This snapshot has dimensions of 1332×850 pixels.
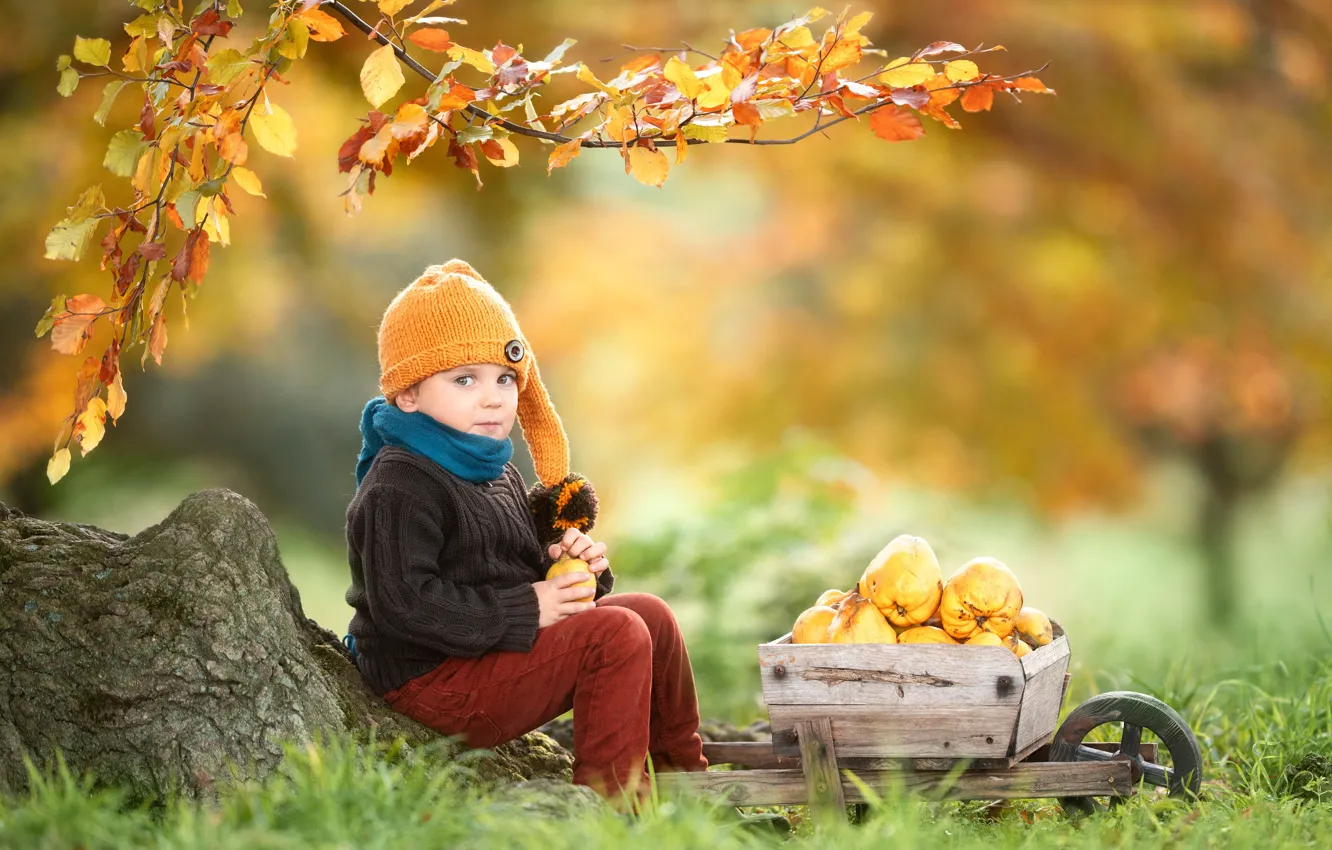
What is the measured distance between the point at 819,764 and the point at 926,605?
47 centimetres

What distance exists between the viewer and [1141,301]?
7.26 m

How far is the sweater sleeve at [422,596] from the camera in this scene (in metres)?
2.98

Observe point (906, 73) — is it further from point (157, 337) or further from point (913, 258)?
point (913, 258)


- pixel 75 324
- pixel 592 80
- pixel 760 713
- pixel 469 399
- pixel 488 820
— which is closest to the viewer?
pixel 488 820

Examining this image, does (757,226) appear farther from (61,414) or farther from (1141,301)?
(61,414)

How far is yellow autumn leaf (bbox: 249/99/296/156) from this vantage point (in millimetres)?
2590

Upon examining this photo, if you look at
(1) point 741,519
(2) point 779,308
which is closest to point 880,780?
(1) point 741,519

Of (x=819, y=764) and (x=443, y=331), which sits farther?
(x=443, y=331)

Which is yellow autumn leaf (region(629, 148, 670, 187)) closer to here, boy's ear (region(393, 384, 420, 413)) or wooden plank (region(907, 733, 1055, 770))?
boy's ear (region(393, 384, 420, 413))

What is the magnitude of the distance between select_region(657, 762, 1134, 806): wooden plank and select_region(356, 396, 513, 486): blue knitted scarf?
92 centimetres

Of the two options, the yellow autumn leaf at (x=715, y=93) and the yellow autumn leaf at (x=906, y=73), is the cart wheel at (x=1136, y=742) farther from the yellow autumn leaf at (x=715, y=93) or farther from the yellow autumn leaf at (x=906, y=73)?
the yellow autumn leaf at (x=715, y=93)

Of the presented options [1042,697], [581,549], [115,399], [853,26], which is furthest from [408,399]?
[1042,697]

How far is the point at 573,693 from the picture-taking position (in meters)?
3.14

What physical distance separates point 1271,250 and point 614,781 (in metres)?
5.28
